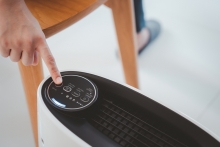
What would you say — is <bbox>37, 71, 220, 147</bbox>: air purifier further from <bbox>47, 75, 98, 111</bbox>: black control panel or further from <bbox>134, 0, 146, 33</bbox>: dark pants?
<bbox>134, 0, 146, 33</bbox>: dark pants

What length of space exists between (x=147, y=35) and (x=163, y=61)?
0.15 metres

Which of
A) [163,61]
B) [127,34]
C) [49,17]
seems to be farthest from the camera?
[163,61]

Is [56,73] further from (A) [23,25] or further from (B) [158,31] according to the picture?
(B) [158,31]

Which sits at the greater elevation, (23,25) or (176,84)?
(23,25)

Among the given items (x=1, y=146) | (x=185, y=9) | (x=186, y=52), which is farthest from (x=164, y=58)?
(x=1, y=146)

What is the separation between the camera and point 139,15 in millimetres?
1262

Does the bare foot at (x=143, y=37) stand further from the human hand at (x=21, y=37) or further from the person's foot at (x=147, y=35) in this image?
the human hand at (x=21, y=37)

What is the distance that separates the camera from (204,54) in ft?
4.15

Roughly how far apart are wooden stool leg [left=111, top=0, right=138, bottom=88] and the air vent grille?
0.42 metres

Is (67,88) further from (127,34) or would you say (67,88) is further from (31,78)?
(127,34)

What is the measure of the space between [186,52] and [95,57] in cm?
37

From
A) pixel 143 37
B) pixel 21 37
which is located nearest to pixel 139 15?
pixel 143 37

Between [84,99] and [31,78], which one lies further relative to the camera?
[31,78]

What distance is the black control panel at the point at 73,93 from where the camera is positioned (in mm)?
524
